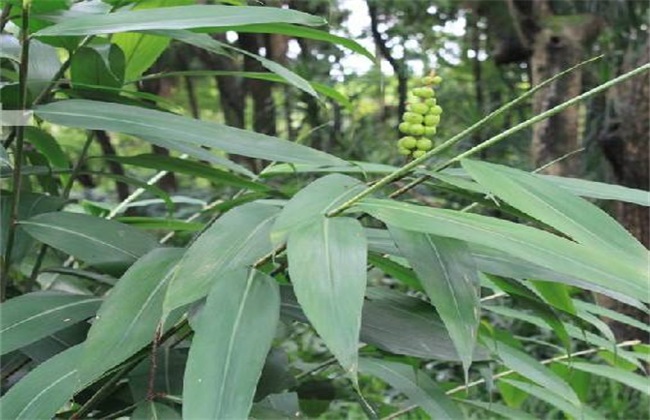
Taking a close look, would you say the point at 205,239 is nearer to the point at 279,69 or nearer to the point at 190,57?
the point at 279,69

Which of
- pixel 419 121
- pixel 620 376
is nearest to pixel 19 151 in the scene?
pixel 419 121

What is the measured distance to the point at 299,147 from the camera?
21.9 inches

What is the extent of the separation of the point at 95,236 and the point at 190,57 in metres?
3.34

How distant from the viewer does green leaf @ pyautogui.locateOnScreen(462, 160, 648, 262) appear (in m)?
0.40

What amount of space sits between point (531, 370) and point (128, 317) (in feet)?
0.99

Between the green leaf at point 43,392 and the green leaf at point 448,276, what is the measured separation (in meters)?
0.21

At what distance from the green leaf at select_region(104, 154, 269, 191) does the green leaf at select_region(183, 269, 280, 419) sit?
0.23 metres

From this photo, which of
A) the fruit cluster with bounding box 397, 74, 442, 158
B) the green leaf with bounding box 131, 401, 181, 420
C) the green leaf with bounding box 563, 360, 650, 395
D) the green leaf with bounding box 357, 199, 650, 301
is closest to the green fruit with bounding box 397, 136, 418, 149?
the fruit cluster with bounding box 397, 74, 442, 158

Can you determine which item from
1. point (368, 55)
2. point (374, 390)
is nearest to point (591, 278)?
point (368, 55)

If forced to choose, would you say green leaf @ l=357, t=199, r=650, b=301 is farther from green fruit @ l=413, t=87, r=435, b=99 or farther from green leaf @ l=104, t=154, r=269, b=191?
green leaf @ l=104, t=154, r=269, b=191

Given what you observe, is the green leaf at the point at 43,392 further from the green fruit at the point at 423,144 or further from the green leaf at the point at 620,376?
the green leaf at the point at 620,376

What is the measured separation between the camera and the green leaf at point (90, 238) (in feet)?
1.96

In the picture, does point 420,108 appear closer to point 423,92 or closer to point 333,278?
point 423,92

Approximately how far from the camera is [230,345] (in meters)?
0.40
